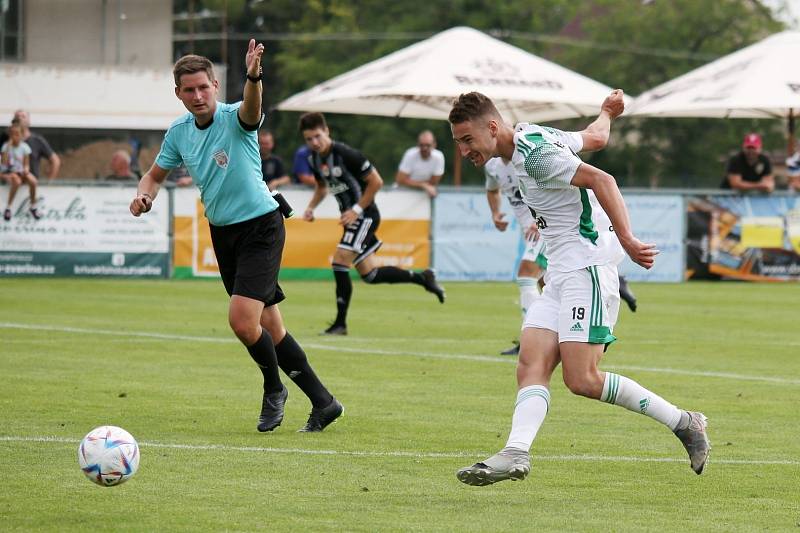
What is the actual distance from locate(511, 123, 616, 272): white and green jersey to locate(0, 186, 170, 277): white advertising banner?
50.1 feet

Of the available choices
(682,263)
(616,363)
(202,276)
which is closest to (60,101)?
(202,276)

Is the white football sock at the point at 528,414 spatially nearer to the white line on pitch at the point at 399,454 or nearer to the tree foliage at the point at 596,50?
the white line on pitch at the point at 399,454

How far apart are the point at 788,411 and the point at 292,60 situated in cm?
5356

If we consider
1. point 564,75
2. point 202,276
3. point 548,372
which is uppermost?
point 564,75

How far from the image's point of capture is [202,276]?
72.4ft

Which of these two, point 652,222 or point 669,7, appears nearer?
point 652,222

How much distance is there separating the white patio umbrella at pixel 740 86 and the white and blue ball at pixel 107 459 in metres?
16.9

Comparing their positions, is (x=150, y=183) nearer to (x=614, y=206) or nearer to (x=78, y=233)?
(x=614, y=206)

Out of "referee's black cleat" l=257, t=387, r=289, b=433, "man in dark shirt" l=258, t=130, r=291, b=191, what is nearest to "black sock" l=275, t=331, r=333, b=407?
"referee's black cleat" l=257, t=387, r=289, b=433

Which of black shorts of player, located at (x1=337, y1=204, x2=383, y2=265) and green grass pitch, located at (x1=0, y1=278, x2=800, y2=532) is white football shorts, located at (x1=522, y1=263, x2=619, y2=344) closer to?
green grass pitch, located at (x1=0, y1=278, x2=800, y2=532)

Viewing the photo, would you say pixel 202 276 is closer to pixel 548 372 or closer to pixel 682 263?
pixel 682 263

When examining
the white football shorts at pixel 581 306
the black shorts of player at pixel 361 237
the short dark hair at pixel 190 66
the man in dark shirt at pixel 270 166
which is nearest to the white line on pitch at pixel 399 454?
the white football shorts at pixel 581 306

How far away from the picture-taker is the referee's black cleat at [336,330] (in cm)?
1455

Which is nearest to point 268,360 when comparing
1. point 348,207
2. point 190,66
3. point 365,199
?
point 190,66
